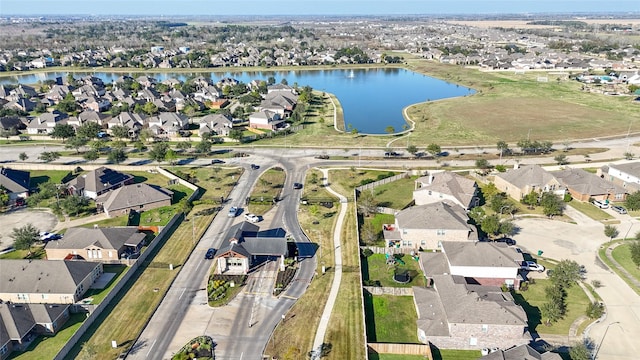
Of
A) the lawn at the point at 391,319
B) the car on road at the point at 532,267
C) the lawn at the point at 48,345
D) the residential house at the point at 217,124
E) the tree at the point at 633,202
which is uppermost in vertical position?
the residential house at the point at 217,124

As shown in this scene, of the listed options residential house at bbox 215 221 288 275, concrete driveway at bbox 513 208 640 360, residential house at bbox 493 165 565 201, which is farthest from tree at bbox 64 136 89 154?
concrete driveway at bbox 513 208 640 360

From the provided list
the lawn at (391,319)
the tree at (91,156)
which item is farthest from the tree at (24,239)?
the lawn at (391,319)

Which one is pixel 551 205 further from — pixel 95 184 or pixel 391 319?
pixel 95 184

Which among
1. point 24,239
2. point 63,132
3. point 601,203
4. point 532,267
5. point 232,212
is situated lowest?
point 532,267

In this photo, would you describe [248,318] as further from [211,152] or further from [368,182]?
[211,152]

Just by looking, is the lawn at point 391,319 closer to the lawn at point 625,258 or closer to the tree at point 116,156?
the lawn at point 625,258

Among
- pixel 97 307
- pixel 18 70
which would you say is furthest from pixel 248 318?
pixel 18 70

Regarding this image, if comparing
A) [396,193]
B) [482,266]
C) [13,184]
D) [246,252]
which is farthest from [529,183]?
[13,184]
